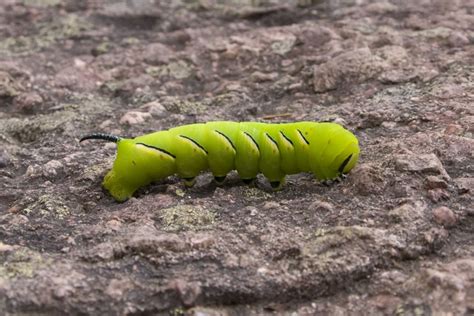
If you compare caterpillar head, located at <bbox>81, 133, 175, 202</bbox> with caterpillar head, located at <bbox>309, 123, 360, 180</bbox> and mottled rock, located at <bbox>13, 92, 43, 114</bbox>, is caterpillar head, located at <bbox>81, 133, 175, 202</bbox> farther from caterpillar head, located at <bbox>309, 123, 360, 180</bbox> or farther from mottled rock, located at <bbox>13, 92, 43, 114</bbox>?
mottled rock, located at <bbox>13, 92, 43, 114</bbox>

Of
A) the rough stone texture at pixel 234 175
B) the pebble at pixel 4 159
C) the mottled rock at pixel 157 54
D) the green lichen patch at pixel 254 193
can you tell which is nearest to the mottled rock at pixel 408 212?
the rough stone texture at pixel 234 175

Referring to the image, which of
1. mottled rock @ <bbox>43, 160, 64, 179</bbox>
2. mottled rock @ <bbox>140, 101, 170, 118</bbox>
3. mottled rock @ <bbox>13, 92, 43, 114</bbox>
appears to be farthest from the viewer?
mottled rock @ <bbox>13, 92, 43, 114</bbox>

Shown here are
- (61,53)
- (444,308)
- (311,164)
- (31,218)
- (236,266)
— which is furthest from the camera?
(61,53)

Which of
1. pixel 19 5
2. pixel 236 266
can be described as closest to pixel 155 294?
pixel 236 266

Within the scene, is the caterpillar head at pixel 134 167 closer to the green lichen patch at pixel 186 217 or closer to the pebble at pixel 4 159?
the green lichen patch at pixel 186 217

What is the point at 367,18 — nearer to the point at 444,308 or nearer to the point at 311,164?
the point at 311,164

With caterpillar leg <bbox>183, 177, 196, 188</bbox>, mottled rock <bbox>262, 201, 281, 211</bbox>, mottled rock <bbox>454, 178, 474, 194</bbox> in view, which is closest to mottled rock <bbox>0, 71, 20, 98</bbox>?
caterpillar leg <bbox>183, 177, 196, 188</bbox>

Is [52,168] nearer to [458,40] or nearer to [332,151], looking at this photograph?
[332,151]
